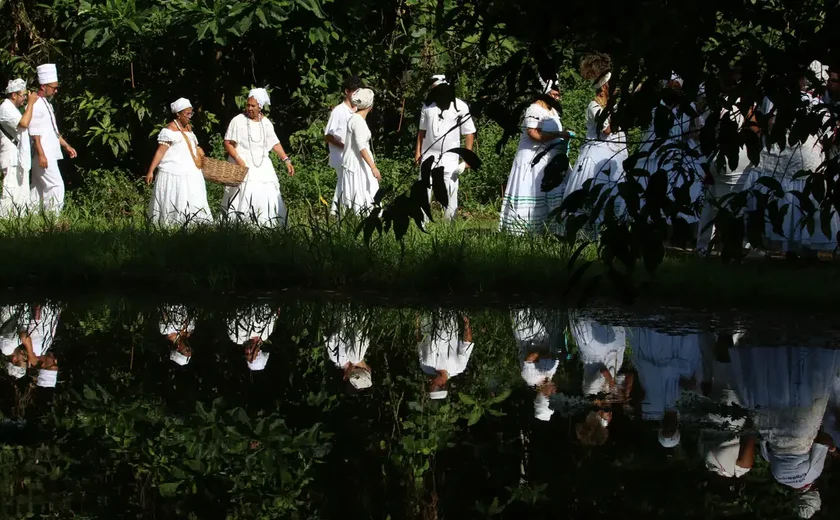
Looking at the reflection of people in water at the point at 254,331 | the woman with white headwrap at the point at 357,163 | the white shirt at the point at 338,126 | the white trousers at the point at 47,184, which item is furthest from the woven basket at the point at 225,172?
the reflection of people in water at the point at 254,331

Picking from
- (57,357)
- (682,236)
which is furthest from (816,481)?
(57,357)

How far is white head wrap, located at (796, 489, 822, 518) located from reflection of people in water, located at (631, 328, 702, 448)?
0.77 meters

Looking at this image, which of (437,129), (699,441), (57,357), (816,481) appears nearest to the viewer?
(816,481)

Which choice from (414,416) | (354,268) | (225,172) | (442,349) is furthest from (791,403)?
(225,172)

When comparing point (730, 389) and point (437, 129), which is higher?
point (437, 129)

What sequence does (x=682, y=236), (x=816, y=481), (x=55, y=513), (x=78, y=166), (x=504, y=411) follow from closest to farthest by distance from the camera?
(x=682, y=236) → (x=55, y=513) → (x=816, y=481) → (x=504, y=411) → (x=78, y=166)

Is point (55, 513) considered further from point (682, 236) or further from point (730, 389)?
point (730, 389)

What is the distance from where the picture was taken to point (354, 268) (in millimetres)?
10984

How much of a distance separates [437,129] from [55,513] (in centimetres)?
1251

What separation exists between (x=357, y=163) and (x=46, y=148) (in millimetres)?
3483

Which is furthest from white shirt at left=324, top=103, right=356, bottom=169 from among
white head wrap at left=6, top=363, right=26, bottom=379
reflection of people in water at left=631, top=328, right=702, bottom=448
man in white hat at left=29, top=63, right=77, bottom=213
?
white head wrap at left=6, top=363, right=26, bottom=379

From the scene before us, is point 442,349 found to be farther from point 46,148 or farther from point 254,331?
point 46,148

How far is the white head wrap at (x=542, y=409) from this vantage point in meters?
6.03

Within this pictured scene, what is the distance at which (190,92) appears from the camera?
64.6 ft
